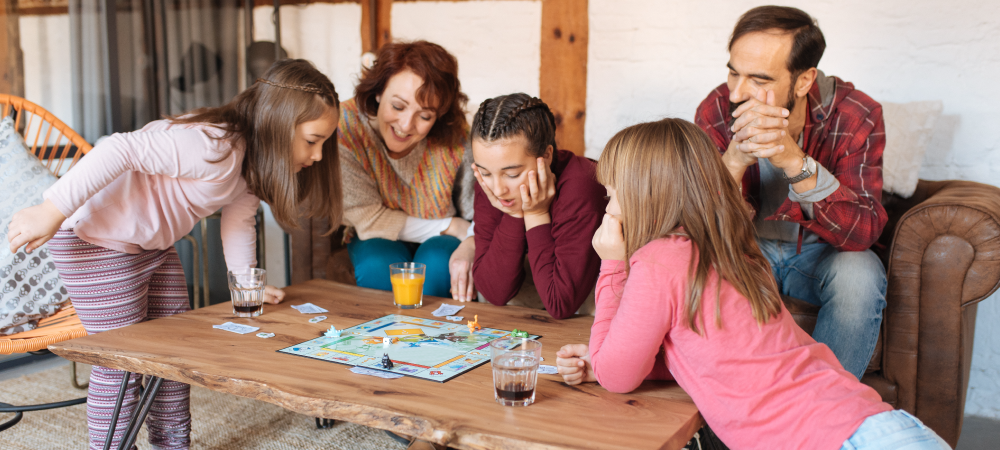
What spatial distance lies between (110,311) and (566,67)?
209cm

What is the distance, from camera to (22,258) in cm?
191

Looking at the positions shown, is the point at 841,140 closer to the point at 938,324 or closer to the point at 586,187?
the point at 938,324

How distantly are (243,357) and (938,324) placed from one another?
1.72 m

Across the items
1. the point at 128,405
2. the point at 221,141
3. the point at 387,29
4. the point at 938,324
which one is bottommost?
the point at 128,405

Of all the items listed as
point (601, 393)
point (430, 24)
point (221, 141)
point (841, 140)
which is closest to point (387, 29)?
point (430, 24)

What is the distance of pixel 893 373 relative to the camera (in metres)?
1.89

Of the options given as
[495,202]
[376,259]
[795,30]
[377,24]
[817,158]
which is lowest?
[376,259]

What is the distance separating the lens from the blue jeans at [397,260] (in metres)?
2.29

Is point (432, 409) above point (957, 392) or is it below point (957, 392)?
above

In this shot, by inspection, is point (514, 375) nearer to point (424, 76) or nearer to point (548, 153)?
point (548, 153)

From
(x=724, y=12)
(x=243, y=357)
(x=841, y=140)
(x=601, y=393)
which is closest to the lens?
(x=601, y=393)

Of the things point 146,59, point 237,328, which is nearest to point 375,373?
point 237,328

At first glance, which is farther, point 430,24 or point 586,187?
point 430,24

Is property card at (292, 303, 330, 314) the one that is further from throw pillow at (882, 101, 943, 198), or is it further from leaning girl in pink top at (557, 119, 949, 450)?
throw pillow at (882, 101, 943, 198)
